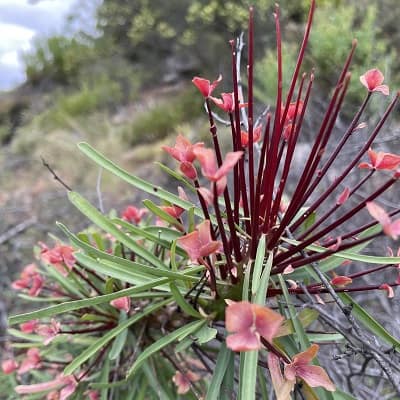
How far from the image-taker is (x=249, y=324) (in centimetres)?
38

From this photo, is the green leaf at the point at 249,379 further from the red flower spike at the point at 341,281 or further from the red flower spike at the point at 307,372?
the red flower spike at the point at 341,281

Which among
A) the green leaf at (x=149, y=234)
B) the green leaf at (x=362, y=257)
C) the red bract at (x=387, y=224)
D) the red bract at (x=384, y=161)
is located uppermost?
the red bract at (x=384, y=161)

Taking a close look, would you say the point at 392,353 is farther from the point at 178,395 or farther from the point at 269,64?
the point at 269,64

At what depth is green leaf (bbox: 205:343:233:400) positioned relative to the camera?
0.54m

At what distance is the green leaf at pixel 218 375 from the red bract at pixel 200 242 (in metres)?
0.18

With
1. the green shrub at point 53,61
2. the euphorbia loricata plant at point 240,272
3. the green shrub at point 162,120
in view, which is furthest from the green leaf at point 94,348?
the green shrub at point 53,61

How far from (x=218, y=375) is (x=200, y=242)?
197mm

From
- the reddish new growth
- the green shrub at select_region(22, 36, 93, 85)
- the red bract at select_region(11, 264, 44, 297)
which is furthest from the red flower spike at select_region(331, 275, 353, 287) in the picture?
the green shrub at select_region(22, 36, 93, 85)

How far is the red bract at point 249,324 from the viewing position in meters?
0.37

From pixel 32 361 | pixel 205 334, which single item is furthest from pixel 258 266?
pixel 32 361

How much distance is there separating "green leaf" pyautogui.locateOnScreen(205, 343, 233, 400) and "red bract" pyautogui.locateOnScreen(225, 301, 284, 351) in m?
0.20

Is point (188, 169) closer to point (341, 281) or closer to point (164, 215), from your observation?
point (164, 215)

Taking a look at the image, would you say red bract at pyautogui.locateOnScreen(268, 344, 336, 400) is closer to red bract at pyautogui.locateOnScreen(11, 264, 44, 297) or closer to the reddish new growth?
the reddish new growth

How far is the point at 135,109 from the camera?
7.86m
